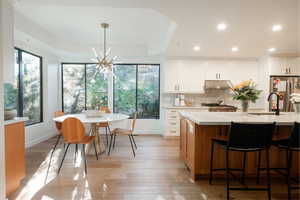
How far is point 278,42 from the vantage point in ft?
12.8

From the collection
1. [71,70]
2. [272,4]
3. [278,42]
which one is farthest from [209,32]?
[71,70]

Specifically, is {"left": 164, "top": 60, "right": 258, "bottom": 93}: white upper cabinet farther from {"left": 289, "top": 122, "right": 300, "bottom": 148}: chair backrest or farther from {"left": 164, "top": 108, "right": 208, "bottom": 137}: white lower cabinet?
{"left": 289, "top": 122, "right": 300, "bottom": 148}: chair backrest

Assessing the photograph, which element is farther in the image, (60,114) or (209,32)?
(60,114)

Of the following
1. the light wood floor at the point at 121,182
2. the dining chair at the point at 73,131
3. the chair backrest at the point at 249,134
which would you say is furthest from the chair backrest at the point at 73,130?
the chair backrest at the point at 249,134

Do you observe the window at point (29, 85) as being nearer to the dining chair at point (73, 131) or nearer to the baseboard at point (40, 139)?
the baseboard at point (40, 139)

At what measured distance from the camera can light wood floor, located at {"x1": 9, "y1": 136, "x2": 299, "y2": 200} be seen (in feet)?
7.04

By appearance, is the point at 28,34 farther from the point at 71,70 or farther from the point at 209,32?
the point at 209,32

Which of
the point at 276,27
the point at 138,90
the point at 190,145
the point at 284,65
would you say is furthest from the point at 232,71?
the point at 190,145

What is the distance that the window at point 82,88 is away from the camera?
543 centimetres

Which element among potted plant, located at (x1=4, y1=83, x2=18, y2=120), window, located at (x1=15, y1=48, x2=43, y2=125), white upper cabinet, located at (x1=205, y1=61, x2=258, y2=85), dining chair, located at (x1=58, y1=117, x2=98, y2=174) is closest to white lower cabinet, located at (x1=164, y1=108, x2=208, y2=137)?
white upper cabinet, located at (x1=205, y1=61, x2=258, y2=85)

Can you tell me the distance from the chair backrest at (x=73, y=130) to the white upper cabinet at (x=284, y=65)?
5.03 metres

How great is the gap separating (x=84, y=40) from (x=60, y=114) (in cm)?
237

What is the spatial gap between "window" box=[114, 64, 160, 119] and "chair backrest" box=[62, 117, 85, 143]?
2.72 meters

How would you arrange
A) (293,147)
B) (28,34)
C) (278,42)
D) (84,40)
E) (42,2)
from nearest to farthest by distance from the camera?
(293,147) < (42,2) < (28,34) < (278,42) < (84,40)
